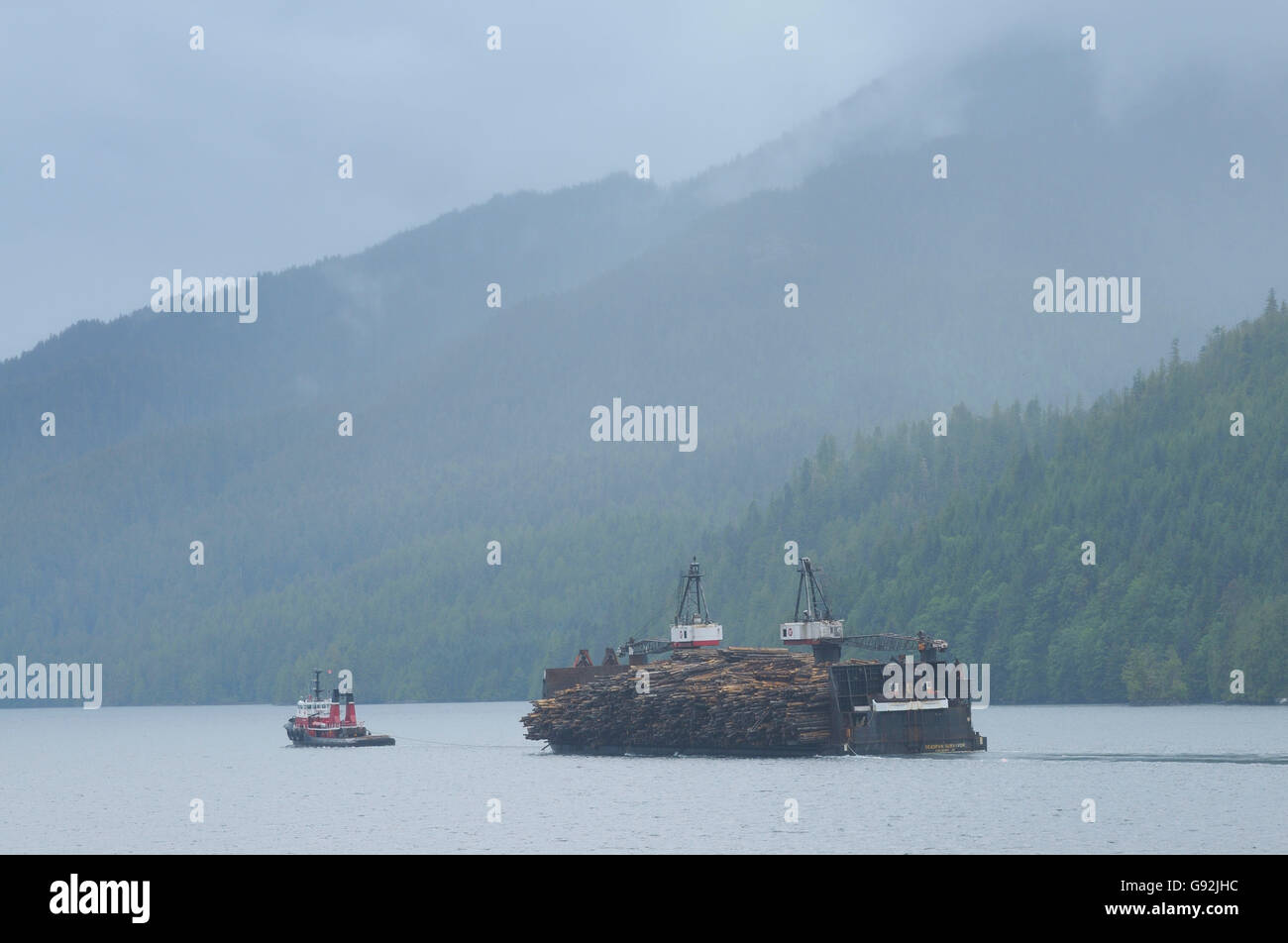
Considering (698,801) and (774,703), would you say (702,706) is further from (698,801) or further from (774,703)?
(698,801)

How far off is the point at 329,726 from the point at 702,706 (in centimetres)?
5559

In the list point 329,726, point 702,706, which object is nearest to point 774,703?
point 702,706

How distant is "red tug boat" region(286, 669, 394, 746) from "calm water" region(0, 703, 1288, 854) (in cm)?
1259

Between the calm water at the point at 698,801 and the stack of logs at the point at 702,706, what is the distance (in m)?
2.09

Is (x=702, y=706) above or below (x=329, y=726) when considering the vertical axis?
above

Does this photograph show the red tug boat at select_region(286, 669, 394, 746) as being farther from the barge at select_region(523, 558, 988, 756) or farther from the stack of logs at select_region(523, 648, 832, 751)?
the barge at select_region(523, 558, 988, 756)

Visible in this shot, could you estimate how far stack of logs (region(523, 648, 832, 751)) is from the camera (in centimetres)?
11488

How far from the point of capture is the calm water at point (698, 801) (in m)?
70.8

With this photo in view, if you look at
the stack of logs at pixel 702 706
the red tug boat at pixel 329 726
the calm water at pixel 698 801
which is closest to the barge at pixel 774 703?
the stack of logs at pixel 702 706

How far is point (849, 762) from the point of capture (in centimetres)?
11181

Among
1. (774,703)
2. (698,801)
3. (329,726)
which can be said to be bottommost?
(329,726)

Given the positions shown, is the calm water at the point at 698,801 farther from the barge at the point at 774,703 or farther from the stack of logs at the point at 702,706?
the stack of logs at the point at 702,706

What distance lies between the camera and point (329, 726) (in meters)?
166
